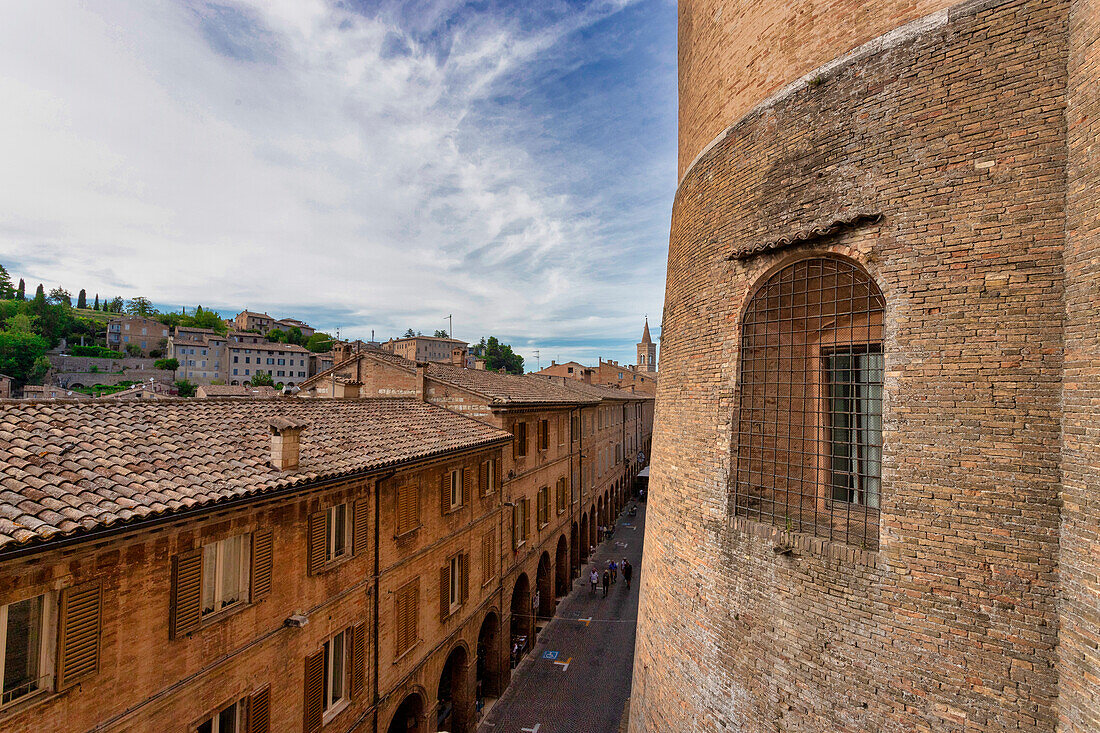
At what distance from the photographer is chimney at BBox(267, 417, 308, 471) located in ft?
26.1

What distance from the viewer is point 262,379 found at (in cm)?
7106

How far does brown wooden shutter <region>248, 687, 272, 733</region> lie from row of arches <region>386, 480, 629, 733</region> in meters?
3.69

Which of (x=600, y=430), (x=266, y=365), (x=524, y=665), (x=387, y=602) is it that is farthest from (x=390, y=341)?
(x=387, y=602)

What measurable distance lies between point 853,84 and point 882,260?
94.2 inches

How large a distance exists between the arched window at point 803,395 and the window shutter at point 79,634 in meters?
8.09

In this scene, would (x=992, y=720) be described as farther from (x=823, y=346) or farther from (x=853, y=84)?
(x=853, y=84)

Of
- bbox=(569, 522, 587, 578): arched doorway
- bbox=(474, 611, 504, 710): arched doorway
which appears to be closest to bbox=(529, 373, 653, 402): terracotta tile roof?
bbox=(569, 522, 587, 578): arched doorway

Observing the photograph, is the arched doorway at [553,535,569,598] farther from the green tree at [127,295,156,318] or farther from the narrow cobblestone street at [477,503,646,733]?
the green tree at [127,295,156,318]

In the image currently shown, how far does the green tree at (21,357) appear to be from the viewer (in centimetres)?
5903

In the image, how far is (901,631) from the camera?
533cm

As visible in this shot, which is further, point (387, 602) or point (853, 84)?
point (387, 602)

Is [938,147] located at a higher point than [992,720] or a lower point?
higher

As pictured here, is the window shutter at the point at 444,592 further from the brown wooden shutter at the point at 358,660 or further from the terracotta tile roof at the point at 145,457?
the terracotta tile roof at the point at 145,457

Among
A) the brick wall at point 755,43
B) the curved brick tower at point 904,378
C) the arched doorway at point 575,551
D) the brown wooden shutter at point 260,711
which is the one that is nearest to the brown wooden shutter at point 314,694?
the brown wooden shutter at point 260,711
